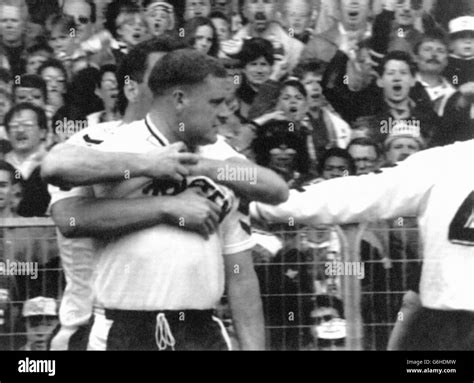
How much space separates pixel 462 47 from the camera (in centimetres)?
566

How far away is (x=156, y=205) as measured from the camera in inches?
219

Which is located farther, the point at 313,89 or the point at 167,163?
the point at 313,89

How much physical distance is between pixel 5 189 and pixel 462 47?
98.5 inches

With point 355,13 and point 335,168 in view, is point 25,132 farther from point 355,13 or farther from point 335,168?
point 355,13

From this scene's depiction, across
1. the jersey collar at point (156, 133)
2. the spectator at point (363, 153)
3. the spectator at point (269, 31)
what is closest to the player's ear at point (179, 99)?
the jersey collar at point (156, 133)

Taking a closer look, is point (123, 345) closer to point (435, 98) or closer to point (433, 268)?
point (433, 268)

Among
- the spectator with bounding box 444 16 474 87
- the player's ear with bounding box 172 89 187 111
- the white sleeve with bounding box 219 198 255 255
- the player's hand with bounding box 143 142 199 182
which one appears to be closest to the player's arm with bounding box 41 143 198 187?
the player's hand with bounding box 143 142 199 182

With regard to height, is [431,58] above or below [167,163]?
above

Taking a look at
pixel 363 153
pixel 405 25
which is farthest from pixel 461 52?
pixel 363 153

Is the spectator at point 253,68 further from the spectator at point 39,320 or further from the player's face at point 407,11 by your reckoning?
the spectator at point 39,320

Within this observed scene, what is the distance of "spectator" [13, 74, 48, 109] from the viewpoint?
222 inches

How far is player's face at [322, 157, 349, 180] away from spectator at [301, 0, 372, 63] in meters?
0.52

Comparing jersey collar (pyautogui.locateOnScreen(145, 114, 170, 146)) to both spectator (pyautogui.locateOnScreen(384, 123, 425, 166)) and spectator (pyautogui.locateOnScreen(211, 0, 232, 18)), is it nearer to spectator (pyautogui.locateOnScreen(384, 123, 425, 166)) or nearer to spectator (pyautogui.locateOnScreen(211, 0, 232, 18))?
spectator (pyautogui.locateOnScreen(211, 0, 232, 18))

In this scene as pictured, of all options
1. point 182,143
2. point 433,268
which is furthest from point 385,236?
point 182,143
